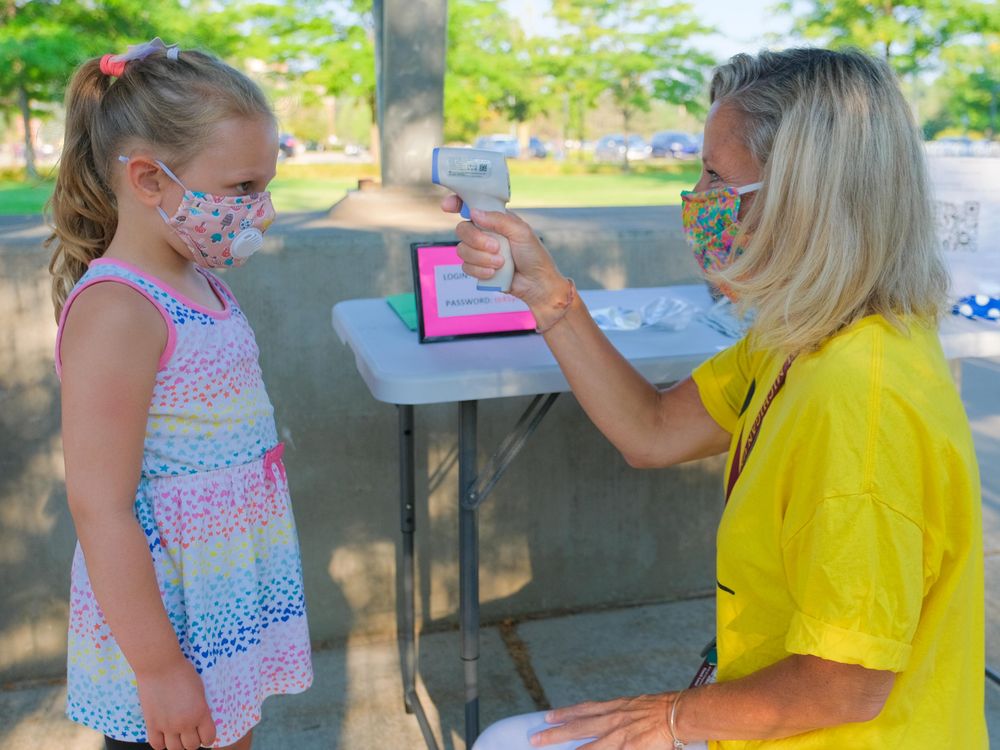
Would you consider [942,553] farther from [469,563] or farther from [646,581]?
[646,581]

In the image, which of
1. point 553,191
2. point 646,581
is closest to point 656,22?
point 553,191

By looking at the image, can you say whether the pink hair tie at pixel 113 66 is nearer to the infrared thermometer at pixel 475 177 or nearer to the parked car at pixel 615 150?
the infrared thermometer at pixel 475 177

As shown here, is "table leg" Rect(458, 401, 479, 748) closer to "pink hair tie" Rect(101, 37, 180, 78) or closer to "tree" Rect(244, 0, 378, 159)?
"pink hair tie" Rect(101, 37, 180, 78)

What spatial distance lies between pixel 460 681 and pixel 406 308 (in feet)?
4.09

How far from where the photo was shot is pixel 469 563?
6.72ft

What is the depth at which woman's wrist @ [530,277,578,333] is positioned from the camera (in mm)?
1748

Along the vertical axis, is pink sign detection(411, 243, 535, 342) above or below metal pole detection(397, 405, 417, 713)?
above

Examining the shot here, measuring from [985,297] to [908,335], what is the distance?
151 cm

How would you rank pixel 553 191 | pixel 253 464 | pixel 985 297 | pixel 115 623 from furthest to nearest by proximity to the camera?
pixel 553 191 < pixel 985 297 < pixel 253 464 < pixel 115 623

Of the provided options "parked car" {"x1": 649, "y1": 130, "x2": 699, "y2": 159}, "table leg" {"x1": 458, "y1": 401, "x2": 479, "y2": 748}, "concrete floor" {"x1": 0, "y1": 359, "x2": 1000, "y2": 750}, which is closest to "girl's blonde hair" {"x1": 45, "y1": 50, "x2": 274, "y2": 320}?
"table leg" {"x1": 458, "y1": 401, "x2": 479, "y2": 748}

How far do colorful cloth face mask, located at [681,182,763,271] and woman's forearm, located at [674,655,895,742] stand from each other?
601mm

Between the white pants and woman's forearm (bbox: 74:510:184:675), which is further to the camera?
the white pants

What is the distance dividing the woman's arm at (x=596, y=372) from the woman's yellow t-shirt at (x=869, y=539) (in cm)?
43

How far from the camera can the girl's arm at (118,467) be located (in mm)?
1300
